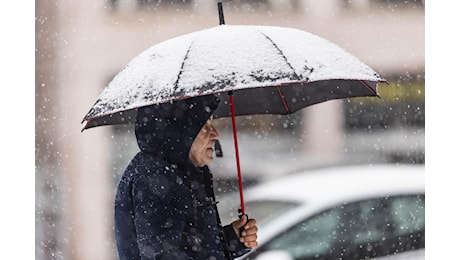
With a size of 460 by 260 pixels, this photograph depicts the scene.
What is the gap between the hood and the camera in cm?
223

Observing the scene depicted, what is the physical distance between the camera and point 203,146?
236 cm

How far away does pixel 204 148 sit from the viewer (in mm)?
2369

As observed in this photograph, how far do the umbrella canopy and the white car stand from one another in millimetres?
3184

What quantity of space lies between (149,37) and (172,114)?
135 inches

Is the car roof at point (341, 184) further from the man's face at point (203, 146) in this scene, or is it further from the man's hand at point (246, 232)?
the man's face at point (203, 146)

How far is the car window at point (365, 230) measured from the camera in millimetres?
5734

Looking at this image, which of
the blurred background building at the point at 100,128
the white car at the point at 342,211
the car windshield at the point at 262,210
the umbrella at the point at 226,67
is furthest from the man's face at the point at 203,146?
the blurred background building at the point at 100,128

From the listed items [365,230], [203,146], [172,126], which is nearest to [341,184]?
[365,230]

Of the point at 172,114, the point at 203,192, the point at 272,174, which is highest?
the point at 172,114

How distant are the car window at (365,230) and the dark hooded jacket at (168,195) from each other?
10.7ft

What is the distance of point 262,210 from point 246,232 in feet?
10.1
